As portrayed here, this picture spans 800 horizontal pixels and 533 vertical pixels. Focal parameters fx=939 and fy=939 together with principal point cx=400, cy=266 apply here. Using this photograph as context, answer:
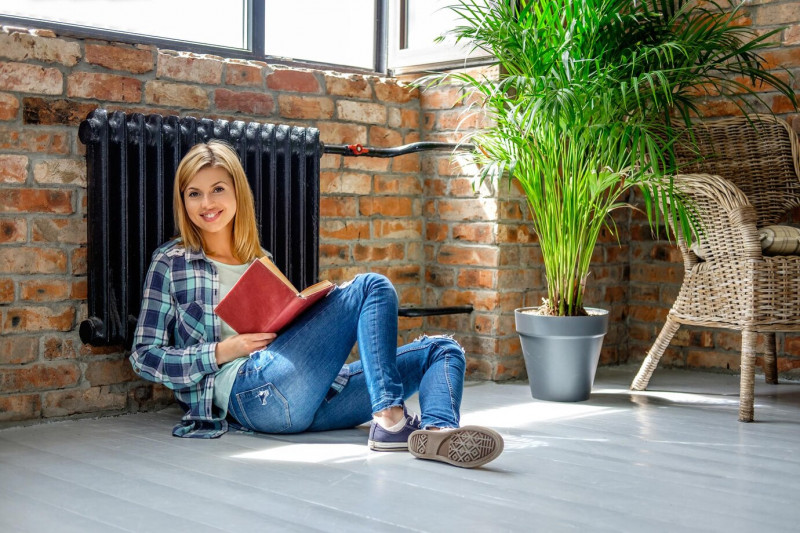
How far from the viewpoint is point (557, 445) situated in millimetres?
2416

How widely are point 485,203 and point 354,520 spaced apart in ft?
6.06

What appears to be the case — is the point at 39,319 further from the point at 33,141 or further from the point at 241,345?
the point at 241,345

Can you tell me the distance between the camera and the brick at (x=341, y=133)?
3.29 m

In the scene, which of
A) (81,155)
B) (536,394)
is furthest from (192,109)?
(536,394)

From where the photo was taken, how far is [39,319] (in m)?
2.62

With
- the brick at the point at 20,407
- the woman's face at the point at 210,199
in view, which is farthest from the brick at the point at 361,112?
the brick at the point at 20,407

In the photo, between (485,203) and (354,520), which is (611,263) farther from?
(354,520)

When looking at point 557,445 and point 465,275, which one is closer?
point 557,445

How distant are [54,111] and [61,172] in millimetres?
170

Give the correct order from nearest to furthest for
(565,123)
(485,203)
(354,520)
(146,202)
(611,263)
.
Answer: (354,520) → (146,202) → (565,123) → (485,203) → (611,263)

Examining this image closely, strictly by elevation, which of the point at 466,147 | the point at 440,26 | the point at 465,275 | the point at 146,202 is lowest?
the point at 465,275

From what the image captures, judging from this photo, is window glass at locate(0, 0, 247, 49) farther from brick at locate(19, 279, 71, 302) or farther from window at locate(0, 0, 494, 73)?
brick at locate(19, 279, 71, 302)

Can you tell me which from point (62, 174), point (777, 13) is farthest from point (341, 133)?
point (777, 13)

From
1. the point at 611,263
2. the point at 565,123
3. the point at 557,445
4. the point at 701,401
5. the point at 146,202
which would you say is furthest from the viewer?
the point at 611,263
